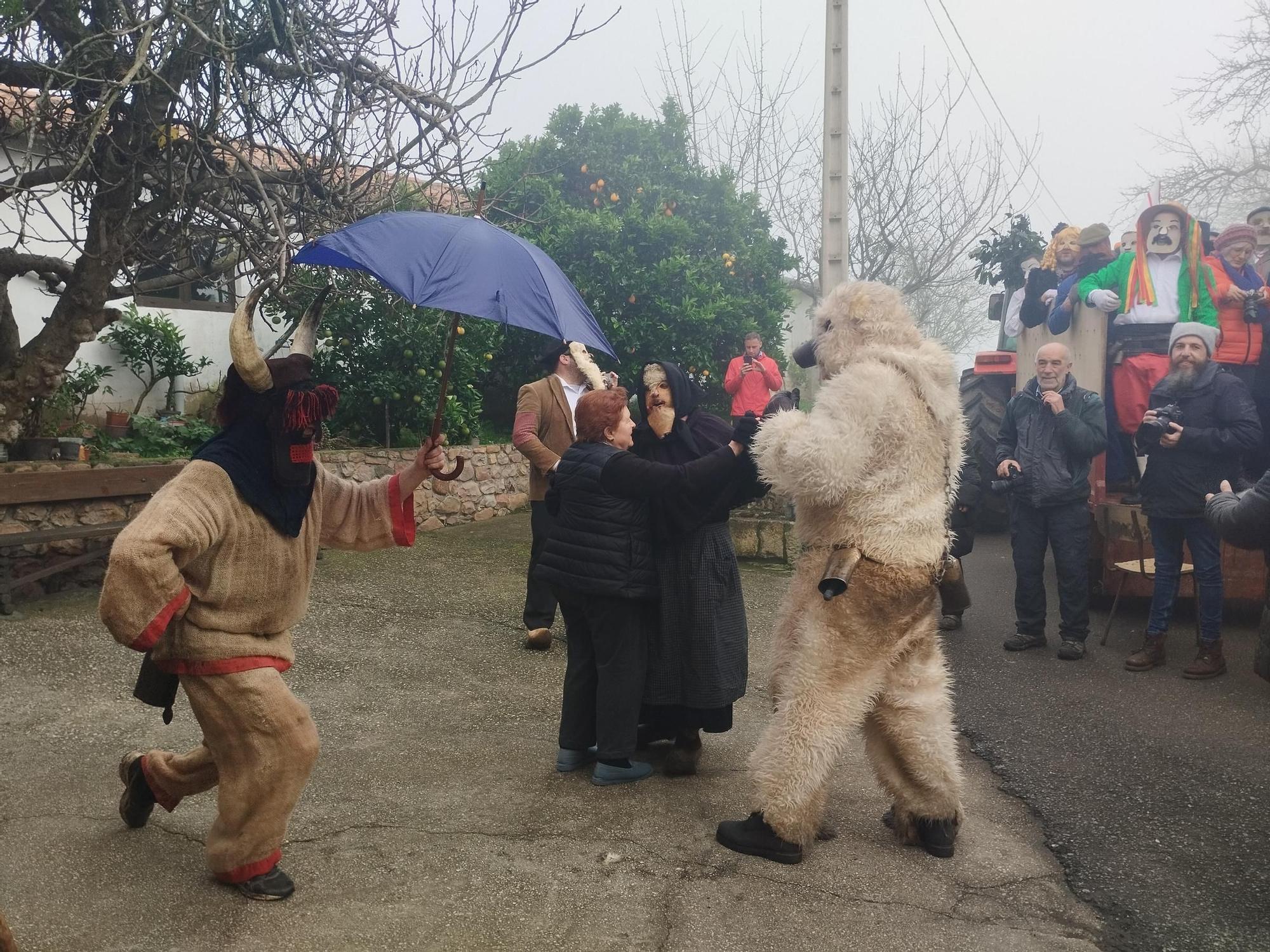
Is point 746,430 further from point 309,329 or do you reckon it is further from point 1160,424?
point 1160,424

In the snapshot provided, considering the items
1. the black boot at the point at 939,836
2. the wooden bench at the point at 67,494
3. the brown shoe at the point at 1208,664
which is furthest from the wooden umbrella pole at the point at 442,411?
the brown shoe at the point at 1208,664

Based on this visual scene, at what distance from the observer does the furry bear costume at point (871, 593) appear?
3.48 m

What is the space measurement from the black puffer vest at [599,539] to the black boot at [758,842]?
36.8 inches

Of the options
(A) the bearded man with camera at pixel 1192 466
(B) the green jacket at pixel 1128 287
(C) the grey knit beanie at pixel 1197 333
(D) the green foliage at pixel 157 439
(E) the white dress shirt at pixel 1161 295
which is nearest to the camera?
(A) the bearded man with camera at pixel 1192 466

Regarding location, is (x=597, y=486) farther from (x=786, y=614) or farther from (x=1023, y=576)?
(x=1023, y=576)

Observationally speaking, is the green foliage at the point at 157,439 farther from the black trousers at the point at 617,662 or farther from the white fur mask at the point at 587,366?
the black trousers at the point at 617,662

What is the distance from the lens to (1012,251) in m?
11.1

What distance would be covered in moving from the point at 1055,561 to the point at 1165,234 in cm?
269

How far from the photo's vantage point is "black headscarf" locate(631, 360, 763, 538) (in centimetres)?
407

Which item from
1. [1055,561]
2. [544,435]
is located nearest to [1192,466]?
[1055,561]

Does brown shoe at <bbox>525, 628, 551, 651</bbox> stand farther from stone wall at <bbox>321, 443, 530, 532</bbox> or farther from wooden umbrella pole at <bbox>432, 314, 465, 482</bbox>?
stone wall at <bbox>321, 443, 530, 532</bbox>

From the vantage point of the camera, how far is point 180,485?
305 cm

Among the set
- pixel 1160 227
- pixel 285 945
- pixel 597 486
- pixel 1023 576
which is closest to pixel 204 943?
pixel 285 945

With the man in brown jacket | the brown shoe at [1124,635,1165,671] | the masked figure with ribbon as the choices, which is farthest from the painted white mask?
the masked figure with ribbon
